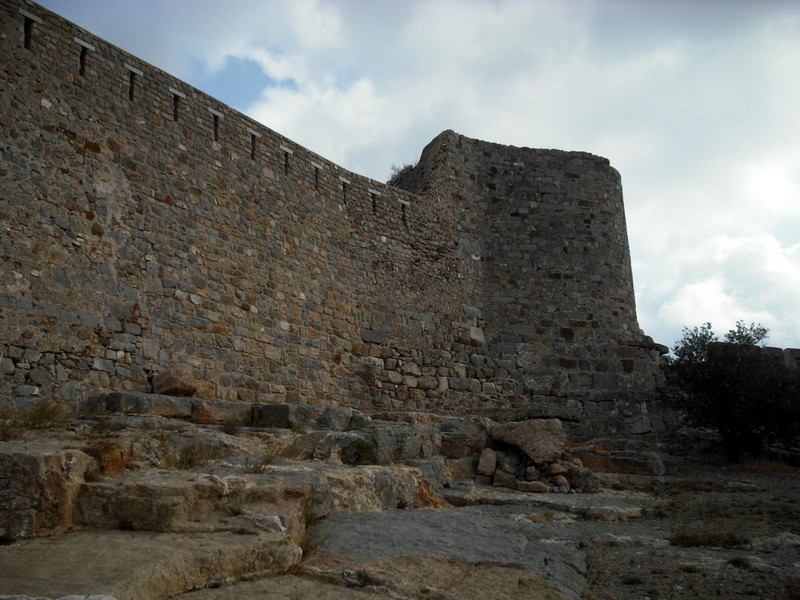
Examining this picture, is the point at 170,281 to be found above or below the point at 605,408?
above

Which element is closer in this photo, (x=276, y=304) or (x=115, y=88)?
(x=115, y=88)

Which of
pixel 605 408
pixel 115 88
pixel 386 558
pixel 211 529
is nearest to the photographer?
pixel 211 529

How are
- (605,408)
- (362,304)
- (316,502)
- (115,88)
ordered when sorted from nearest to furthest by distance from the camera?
(316,502) → (115,88) → (362,304) → (605,408)

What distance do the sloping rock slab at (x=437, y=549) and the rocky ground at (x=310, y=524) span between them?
0.06 ft

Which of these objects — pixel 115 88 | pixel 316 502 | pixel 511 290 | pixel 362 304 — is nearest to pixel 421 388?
pixel 362 304

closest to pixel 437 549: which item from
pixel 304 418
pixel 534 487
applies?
pixel 304 418

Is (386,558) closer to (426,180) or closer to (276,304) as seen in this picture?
(276,304)

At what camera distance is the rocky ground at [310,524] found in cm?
364

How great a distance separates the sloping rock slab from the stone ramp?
37cm

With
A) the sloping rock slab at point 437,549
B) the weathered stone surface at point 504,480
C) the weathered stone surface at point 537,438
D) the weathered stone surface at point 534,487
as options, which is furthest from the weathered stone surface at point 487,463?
the sloping rock slab at point 437,549

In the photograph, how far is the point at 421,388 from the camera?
15297 mm

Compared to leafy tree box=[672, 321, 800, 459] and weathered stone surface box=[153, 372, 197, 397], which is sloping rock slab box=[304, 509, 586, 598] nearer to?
weathered stone surface box=[153, 372, 197, 397]

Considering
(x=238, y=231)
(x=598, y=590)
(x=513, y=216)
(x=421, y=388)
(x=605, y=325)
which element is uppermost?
(x=513, y=216)

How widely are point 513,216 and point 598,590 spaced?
527 inches
